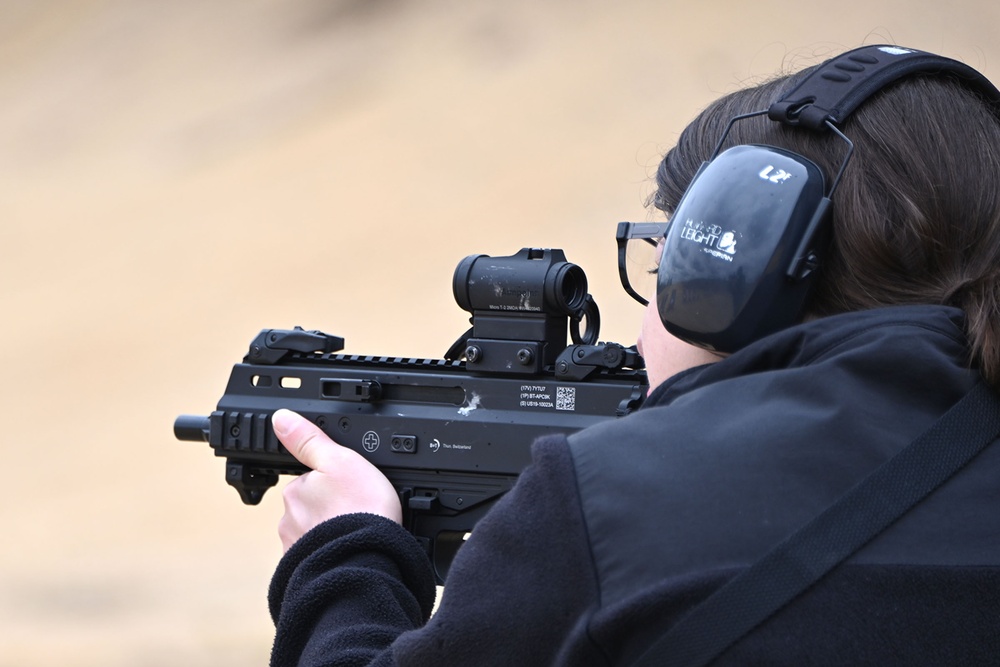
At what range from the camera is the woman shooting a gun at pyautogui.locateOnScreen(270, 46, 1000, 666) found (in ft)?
2.37

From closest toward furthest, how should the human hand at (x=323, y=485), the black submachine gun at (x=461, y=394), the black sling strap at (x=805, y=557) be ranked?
1. the black sling strap at (x=805, y=557)
2. the human hand at (x=323, y=485)
3. the black submachine gun at (x=461, y=394)

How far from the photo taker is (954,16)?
16.0ft

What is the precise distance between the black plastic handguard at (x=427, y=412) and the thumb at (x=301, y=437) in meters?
0.04

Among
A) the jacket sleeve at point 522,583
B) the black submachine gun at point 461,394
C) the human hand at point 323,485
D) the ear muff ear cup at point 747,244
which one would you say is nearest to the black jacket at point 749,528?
the jacket sleeve at point 522,583

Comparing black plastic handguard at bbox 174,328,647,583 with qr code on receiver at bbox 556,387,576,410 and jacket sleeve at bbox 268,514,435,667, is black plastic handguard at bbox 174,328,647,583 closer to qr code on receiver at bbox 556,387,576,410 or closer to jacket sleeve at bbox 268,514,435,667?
qr code on receiver at bbox 556,387,576,410

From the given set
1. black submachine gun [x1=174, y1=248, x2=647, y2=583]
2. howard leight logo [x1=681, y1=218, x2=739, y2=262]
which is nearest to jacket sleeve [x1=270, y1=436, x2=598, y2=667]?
howard leight logo [x1=681, y1=218, x2=739, y2=262]

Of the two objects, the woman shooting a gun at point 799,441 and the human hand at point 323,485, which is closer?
the woman shooting a gun at point 799,441

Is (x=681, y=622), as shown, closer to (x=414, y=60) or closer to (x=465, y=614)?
(x=465, y=614)

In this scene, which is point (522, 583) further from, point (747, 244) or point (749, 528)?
point (747, 244)

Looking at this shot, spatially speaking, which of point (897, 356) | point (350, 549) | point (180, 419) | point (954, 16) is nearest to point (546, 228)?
point (954, 16)

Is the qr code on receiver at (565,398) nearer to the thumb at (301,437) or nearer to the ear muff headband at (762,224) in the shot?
the thumb at (301,437)

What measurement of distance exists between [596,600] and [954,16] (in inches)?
190

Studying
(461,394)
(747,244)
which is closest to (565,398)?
(461,394)

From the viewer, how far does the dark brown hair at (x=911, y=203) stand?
Answer: 90 centimetres
